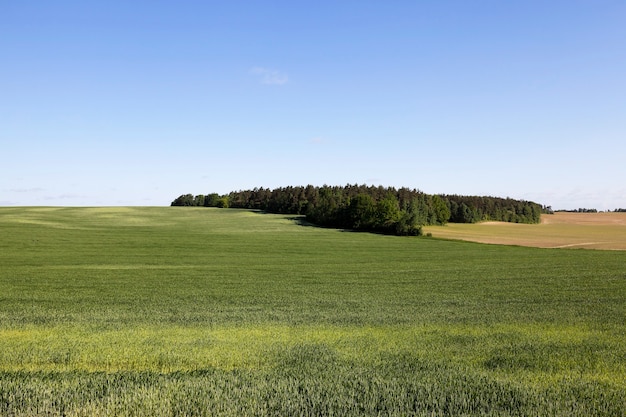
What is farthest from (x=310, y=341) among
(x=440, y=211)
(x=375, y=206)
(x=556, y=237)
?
(x=440, y=211)

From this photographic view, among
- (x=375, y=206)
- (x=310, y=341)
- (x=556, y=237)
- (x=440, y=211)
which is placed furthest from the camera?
(x=440, y=211)

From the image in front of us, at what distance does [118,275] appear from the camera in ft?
88.8

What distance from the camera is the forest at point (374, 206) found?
7606cm

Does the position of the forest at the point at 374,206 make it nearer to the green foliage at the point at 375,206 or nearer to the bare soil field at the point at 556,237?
the green foliage at the point at 375,206

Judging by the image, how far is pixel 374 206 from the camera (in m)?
78.1

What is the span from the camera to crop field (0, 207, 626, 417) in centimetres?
648

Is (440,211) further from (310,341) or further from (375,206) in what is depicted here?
(310,341)

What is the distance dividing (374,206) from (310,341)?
68148mm

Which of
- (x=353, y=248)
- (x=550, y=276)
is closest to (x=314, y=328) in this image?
(x=550, y=276)

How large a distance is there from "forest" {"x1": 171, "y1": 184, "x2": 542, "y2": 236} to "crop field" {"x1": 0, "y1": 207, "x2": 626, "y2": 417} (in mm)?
43604

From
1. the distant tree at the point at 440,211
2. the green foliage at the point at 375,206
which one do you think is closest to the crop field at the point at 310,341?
the green foliage at the point at 375,206

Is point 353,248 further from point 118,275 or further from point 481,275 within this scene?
point 118,275

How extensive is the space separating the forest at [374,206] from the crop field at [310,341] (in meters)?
43.6

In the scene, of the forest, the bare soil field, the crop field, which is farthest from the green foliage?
the crop field
